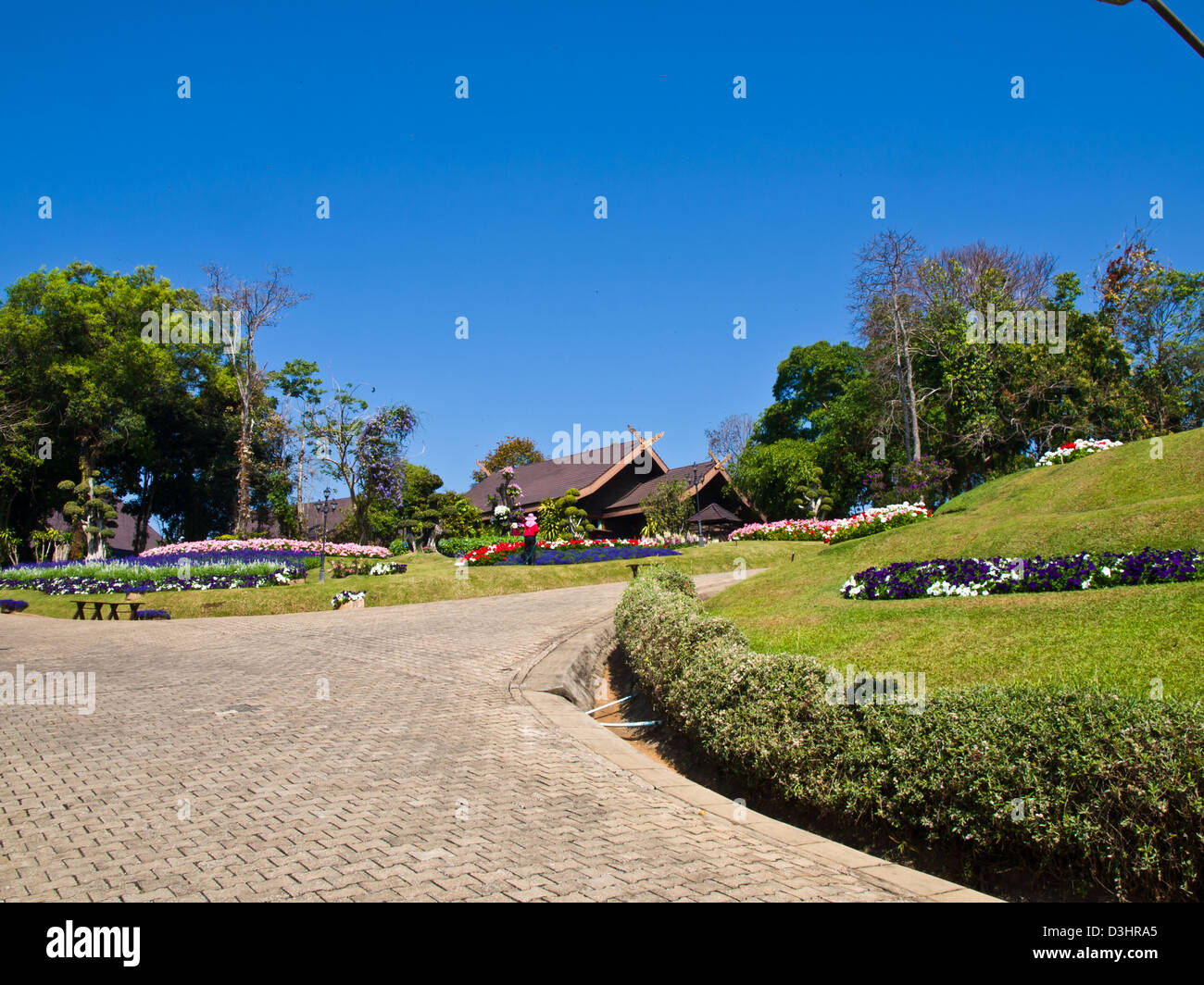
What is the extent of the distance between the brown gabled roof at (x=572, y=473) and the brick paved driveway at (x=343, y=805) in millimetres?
27492

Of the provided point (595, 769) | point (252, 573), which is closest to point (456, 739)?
point (595, 769)

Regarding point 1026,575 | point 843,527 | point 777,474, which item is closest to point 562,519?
point 843,527

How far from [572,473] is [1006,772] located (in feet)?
119

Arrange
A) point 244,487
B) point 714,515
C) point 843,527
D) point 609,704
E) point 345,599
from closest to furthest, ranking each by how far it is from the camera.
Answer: point 609,704
point 345,599
point 843,527
point 244,487
point 714,515

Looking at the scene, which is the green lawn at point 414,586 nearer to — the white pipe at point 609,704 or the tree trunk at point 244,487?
the white pipe at point 609,704

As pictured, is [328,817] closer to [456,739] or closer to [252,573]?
[456,739]

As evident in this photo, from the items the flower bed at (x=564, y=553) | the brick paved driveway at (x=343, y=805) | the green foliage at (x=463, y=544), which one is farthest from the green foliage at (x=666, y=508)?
the brick paved driveway at (x=343, y=805)

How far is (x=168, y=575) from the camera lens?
2038cm

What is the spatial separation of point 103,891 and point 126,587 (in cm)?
1953

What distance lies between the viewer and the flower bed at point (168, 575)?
20.2 meters

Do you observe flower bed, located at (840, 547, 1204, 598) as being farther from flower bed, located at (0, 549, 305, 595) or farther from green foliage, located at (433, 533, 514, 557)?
green foliage, located at (433, 533, 514, 557)

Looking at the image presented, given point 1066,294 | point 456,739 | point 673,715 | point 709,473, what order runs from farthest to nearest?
point 709,473
point 1066,294
point 673,715
point 456,739

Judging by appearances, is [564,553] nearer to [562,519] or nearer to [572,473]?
[562,519]
